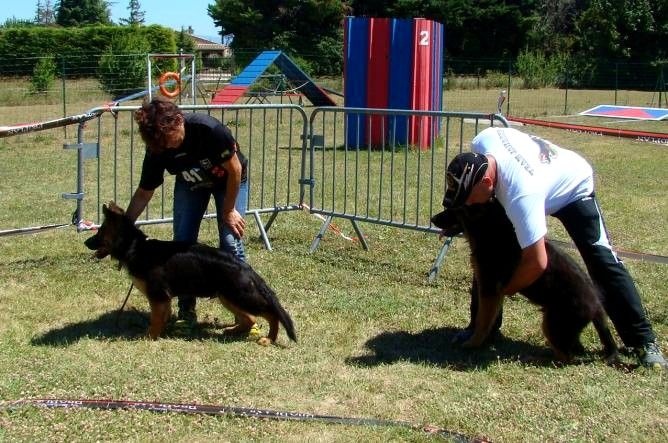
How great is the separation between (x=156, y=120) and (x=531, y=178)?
7.56ft

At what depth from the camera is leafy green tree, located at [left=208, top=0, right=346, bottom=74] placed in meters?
Answer: 53.3

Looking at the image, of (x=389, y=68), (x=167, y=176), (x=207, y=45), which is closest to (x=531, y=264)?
(x=167, y=176)

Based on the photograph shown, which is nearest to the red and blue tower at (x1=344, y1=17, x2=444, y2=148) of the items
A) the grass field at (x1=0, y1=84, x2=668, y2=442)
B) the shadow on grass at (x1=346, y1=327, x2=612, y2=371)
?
the grass field at (x1=0, y1=84, x2=668, y2=442)

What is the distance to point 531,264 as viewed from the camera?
4.27m

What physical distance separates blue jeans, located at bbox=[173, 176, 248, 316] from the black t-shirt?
0.10 m

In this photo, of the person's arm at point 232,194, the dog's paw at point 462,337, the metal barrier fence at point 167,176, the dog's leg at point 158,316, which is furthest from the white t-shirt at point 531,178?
the metal barrier fence at point 167,176

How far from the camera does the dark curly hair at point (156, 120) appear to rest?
488 centimetres

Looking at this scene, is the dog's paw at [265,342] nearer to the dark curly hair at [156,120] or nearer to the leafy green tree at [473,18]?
the dark curly hair at [156,120]

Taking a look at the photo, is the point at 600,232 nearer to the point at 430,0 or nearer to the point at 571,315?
the point at 571,315

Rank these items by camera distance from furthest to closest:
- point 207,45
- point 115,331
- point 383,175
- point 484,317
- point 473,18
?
point 207,45
point 473,18
point 383,175
point 115,331
point 484,317

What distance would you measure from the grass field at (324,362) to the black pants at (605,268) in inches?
10.9

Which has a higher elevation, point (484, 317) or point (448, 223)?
point (448, 223)

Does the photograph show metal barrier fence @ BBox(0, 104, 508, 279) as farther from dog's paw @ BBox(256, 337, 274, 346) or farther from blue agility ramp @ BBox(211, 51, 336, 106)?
dog's paw @ BBox(256, 337, 274, 346)

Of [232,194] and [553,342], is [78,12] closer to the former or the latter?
[232,194]
